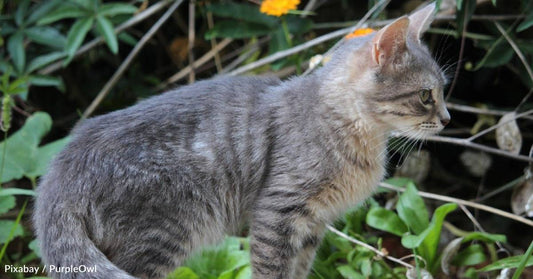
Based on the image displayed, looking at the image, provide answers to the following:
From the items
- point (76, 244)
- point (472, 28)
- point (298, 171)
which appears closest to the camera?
point (76, 244)

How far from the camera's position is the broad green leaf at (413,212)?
3.61 metres

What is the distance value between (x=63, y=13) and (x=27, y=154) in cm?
89

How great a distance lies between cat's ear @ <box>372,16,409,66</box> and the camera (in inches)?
108

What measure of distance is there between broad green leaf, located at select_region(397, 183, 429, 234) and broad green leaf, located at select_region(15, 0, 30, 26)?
2612mm

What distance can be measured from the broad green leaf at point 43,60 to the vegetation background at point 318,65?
0.6 inches

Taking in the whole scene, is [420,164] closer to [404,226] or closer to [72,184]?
[404,226]

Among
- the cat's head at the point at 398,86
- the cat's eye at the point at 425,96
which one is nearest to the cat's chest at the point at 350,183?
the cat's head at the point at 398,86

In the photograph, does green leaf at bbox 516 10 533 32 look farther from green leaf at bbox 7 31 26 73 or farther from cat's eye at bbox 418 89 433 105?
green leaf at bbox 7 31 26 73

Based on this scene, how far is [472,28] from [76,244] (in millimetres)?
3024

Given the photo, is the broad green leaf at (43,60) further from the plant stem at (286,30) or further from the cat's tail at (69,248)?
the cat's tail at (69,248)

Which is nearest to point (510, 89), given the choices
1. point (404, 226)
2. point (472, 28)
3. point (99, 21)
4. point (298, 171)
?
point (472, 28)

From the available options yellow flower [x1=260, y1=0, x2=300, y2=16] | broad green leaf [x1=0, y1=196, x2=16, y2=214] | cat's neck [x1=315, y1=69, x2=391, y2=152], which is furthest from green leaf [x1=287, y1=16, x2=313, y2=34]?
broad green leaf [x1=0, y1=196, x2=16, y2=214]

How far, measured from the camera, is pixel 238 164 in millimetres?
3115

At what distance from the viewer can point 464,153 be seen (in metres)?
4.58
